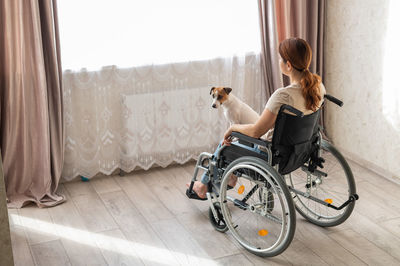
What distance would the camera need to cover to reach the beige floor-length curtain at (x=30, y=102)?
324 cm

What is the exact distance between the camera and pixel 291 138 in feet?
8.52

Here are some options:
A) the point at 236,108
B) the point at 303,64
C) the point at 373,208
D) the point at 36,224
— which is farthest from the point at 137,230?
the point at 373,208

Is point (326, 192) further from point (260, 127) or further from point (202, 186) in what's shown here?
point (260, 127)

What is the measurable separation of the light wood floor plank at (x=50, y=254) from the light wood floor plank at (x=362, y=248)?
145 centimetres

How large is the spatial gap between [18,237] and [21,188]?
1.73 ft

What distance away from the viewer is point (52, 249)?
2908 mm

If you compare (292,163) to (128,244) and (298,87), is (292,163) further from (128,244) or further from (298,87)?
(128,244)

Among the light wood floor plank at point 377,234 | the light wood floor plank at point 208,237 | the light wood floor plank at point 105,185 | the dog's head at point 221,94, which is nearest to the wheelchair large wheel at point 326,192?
the light wood floor plank at point 377,234

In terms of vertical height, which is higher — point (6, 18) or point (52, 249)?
point (6, 18)

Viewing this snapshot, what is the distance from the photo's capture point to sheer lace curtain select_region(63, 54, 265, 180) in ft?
11.9

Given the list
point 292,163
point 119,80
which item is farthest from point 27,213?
point 292,163

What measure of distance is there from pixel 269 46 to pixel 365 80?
2.35ft

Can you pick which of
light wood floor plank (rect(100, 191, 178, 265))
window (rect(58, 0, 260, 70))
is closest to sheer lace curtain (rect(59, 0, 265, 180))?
window (rect(58, 0, 260, 70))

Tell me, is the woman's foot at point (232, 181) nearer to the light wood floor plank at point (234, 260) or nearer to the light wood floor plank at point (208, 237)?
the light wood floor plank at point (208, 237)
